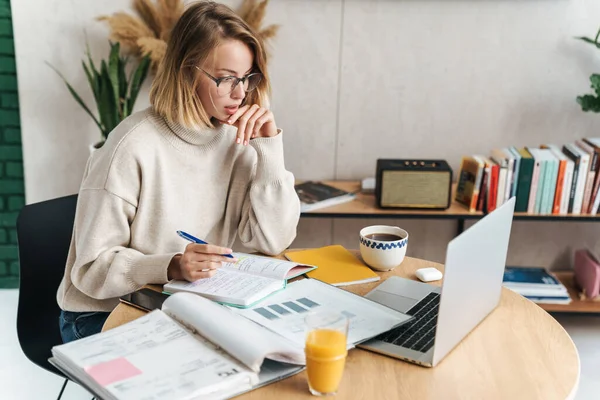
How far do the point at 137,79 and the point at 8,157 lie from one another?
0.74 metres

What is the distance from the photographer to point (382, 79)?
292 cm

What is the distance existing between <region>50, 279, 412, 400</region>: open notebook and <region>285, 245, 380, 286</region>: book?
185mm

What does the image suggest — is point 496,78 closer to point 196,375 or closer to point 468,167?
point 468,167

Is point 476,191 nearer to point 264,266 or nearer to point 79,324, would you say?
point 264,266

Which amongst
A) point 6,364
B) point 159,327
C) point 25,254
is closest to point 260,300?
point 159,327

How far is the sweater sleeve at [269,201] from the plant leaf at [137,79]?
1.18 meters

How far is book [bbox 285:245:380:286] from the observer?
155cm

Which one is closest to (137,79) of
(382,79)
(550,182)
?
(382,79)

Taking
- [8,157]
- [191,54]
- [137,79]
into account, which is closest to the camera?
[191,54]

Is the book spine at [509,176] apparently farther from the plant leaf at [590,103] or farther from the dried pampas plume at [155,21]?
the dried pampas plume at [155,21]

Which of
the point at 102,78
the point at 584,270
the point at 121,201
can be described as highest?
the point at 102,78

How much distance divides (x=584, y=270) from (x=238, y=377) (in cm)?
225

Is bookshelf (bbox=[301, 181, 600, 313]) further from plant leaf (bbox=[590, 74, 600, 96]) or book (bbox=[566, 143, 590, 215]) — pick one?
plant leaf (bbox=[590, 74, 600, 96])

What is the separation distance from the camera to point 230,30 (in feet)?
5.42
